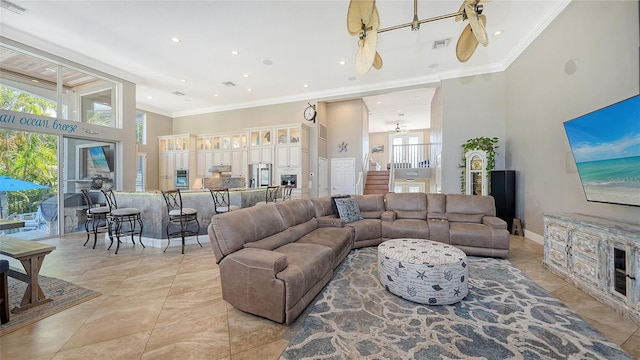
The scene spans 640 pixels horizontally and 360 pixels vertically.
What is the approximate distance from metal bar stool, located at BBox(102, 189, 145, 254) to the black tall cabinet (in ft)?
23.7

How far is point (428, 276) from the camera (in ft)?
7.52

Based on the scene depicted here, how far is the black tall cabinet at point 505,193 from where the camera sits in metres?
5.12

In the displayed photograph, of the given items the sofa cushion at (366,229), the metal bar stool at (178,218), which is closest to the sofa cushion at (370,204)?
the sofa cushion at (366,229)

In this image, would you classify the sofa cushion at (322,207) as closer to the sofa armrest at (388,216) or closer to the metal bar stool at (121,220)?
the sofa armrest at (388,216)

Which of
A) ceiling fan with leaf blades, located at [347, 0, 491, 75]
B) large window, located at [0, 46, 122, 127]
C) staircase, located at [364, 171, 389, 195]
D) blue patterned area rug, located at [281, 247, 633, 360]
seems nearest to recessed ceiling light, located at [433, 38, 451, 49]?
ceiling fan with leaf blades, located at [347, 0, 491, 75]

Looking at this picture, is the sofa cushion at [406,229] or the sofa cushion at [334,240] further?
the sofa cushion at [406,229]

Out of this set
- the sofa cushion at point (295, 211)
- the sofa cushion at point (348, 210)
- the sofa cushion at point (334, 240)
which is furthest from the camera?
the sofa cushion at point (348, 210)

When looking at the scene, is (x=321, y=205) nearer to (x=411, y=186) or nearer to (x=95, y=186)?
(x=95, y=186)

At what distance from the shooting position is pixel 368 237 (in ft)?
13.5

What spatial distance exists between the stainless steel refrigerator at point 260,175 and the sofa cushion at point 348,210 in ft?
13.2

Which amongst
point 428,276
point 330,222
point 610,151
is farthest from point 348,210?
point 610,151

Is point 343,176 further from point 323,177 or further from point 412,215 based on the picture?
point 412,215

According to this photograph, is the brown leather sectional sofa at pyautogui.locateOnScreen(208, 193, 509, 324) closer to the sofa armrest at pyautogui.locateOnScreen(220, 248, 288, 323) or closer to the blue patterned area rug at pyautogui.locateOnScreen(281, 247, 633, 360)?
the sofa armrest at pyautogui.locateOnScreen(220, 248, 288, 323)

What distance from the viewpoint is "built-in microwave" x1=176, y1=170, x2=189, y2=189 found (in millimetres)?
8992
